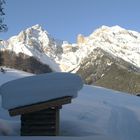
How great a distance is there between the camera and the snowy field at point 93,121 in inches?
744

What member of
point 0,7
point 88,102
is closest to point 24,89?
point 0,7

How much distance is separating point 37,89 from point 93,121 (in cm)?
623

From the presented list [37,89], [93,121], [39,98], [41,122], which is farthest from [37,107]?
[93,121]

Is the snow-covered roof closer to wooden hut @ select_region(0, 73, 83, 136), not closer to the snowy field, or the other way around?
wooden hut @ select_region(0, 73, 83, 136)

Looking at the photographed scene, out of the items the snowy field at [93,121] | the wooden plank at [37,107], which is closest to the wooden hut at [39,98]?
the wooden plank at [37,107]

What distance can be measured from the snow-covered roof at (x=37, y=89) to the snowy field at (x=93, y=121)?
1279 millimetres

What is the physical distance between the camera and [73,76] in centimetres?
1745

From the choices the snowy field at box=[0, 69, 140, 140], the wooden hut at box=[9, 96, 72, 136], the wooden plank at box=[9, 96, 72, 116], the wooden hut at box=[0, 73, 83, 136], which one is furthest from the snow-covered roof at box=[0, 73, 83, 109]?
the snowy field at box=[0, 69, 140, 140]

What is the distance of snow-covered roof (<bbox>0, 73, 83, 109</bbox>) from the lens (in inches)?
661

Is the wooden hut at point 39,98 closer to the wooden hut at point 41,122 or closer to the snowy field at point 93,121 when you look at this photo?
the wooden hut at point 41,122

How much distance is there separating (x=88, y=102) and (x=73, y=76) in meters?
9.94

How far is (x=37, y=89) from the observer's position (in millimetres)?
16766

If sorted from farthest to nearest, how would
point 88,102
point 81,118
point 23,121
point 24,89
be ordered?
point 88,102 < point 81,118 < point 23,121 < point 24,89

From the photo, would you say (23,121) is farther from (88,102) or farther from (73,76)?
(88,102)
